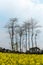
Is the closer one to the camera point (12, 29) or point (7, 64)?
point (7, 64)

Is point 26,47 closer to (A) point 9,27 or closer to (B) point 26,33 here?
(B) point 26,33

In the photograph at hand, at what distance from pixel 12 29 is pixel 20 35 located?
2897 millimetres

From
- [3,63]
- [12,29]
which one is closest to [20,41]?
[12,29]

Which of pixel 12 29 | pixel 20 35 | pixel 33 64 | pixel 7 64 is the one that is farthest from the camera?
pixel 20 35

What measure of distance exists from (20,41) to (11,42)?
2898 millimetres

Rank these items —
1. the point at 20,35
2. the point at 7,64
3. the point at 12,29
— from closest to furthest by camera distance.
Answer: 1. the point at 7,64
2. the point at 12,29
3. the point at 20,35

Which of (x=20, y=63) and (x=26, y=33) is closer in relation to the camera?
(x=20, y=63)

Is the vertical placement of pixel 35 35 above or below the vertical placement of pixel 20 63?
above

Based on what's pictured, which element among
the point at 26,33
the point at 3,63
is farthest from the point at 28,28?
the point at 3,63

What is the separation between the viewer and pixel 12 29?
114 ft

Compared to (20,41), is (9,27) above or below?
above

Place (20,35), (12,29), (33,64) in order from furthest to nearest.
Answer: (20,35)
(12,29)
(33,64)

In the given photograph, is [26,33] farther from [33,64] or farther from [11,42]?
[33,64]

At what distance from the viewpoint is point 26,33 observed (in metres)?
38.0
